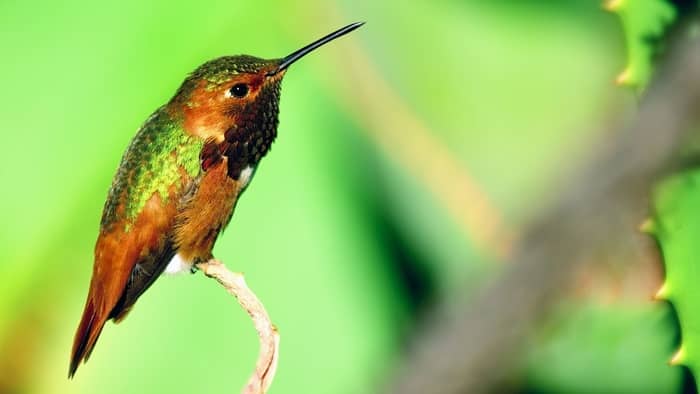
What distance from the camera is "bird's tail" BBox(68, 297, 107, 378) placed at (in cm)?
126

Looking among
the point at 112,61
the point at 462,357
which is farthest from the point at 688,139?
the point at 112,61

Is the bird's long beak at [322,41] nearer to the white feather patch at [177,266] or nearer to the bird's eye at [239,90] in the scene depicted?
the bird's eye at [239,90]

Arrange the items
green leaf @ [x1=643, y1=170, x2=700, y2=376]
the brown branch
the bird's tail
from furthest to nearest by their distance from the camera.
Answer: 1. the bird's tail
2. green leaf @ [x1=643, y1=170, x2=700, y2=376]
3. the brown branch

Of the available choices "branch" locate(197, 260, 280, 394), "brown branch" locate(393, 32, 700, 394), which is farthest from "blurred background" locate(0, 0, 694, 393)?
"brown branch" locate(393, 32, 700, 394)

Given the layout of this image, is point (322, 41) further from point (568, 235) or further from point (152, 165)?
point (568, 235)

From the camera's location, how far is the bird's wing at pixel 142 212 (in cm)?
143

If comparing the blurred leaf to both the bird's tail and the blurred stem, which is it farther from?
the bird's tail

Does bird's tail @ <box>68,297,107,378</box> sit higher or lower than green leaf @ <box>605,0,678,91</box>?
lower

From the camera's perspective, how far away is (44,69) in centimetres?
150

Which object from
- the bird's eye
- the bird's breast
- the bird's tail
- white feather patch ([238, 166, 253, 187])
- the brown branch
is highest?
the brown branch

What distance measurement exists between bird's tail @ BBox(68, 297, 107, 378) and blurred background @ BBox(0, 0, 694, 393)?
0.06 metres

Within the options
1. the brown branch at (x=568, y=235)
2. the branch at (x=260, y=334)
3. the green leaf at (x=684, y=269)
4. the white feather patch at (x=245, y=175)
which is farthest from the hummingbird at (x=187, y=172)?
the brown branch at (x=568, y=235)

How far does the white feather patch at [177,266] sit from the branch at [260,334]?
0.90 ft

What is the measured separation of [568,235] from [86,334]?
3.71 feet
